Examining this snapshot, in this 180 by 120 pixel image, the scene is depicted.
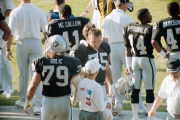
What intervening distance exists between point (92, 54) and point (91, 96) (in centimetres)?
86

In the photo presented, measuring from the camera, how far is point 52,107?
157 inches

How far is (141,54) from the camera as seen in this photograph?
17.7 feet

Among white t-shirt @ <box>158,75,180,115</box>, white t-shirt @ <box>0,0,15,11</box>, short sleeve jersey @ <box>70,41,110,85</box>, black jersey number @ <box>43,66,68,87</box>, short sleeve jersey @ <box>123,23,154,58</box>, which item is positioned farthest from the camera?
white t-shirt @ <box>0,0,15,11</box>

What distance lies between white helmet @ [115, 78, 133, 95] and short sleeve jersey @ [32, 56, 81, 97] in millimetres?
1606

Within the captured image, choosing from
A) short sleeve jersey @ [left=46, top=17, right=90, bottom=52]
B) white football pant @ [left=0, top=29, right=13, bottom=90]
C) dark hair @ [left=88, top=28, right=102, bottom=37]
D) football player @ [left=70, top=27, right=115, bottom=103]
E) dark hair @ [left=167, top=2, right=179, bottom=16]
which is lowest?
white football pant @ [left=0, top=29, right=13, bottom=90]

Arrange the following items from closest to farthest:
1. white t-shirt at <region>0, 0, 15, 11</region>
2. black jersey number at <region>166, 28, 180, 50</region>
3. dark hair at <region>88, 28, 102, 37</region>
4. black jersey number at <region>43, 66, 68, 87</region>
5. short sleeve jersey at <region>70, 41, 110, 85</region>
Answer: black jersey number at <region>43, 66, 68, 87</region>, dark hair at <region>88, 28, 102, 37</region>, short sleeve jersey at <region>70, 41, 110, 85</region>, black jersey number at <region>166, 28, 180, 50</region>, white t-shirt at <region>0, 0, 15, 11</region>

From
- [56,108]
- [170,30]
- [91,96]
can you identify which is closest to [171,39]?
[170,30]

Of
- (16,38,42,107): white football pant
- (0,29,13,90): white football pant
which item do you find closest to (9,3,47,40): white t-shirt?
(16,38,42,107): white football pant

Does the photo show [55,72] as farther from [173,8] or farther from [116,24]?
[173,8]

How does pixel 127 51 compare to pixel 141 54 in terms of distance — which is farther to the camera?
pixel 127 51

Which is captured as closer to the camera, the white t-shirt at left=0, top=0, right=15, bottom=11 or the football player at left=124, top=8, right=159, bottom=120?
the football player at left=124, top=8, right=159, bottom=120

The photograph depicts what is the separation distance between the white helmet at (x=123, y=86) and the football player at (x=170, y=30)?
746mm

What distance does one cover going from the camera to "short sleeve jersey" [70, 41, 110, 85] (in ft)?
15.4

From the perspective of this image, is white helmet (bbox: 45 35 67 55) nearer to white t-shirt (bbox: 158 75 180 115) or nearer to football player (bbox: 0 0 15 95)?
white t-shirt (bbox: 158 75 180 115)
